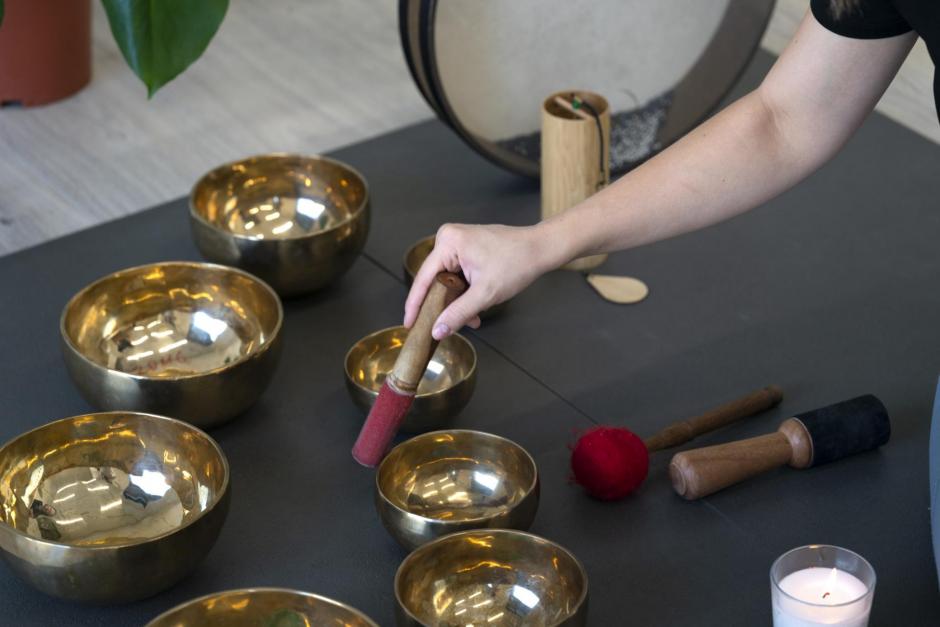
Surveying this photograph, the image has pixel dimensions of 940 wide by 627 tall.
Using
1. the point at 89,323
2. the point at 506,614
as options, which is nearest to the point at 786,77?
the point at 506,614

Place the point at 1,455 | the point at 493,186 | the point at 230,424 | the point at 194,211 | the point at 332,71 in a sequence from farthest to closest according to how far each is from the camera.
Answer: the point at 332,71 < the point at 493,186 < the point at 194,211 < the point at 230,424 < the point at 1,455

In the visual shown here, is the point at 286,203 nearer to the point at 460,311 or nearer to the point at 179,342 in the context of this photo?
the point at 179,342

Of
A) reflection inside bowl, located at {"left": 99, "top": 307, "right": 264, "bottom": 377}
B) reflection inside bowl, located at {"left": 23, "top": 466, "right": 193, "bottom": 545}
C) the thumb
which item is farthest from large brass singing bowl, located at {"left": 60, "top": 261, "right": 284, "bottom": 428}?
the thumb

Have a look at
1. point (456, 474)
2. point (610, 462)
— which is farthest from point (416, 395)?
point (610, 462)

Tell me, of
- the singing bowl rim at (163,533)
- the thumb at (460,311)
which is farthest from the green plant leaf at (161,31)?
the thumb at (460,311)

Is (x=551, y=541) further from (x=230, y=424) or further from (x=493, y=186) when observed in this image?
(x=493, y=186)

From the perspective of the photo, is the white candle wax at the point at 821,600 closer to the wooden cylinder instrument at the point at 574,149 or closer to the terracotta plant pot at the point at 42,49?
the wooden cylinder instrument at the point at 574,149

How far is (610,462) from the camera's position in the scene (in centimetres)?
127

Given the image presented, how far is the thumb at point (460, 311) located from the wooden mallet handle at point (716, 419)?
A: 0.26 meters

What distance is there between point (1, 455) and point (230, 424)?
253mm

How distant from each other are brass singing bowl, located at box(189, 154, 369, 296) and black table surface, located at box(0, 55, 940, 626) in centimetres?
7

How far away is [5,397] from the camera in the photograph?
4.79 feet

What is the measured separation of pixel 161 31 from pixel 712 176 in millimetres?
732

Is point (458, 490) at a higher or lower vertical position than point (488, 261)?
lower
